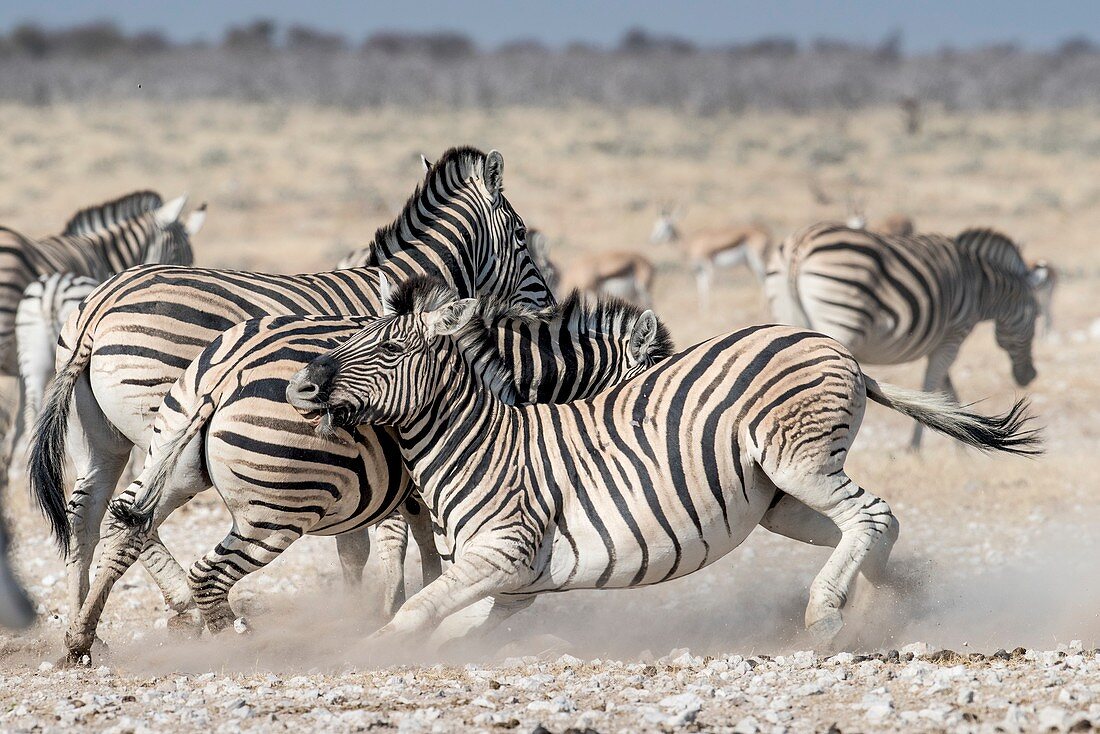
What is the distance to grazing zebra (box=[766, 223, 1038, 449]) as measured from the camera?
10195 mm

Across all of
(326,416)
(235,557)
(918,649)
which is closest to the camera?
(326,416)

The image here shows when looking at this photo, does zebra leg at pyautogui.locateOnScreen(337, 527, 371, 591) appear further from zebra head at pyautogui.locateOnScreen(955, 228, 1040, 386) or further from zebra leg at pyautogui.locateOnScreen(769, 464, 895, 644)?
zebra head at pyautogui.locateOnScreen(955, 228, 1040, 386)

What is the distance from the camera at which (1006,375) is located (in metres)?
13.3

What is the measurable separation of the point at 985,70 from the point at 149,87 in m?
40.9

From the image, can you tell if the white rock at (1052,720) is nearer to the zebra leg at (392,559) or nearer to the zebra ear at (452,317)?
the zebra ear at (452,317)

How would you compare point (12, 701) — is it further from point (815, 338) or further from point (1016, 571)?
point (1016, 571)

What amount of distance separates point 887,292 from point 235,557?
258 inches

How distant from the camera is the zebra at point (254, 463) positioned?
504 cm

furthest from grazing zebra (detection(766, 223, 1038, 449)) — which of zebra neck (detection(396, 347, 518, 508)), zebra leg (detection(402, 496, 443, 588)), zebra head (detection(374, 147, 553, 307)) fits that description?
zebra neck (detection(396, 347, 518, 508))

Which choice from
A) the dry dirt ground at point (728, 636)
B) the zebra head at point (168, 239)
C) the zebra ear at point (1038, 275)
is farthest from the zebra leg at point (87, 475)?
the zebra ear at point (1038, 275)

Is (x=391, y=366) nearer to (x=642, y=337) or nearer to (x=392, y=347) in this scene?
(x=392, y=347)

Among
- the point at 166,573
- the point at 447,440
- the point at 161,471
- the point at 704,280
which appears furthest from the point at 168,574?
the point at 704,280

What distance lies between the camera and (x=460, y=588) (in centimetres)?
501

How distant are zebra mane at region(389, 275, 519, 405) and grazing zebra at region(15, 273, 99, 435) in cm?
455
